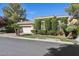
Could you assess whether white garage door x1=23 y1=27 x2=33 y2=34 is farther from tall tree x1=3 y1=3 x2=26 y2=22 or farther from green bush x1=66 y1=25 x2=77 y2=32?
tall tree x1=3 y1=3 x2=26 y2=22

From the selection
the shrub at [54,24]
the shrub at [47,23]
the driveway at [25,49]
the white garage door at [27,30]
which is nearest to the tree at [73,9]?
the shrub at [54,24]

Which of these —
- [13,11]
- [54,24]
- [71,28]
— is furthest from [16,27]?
[13,11]

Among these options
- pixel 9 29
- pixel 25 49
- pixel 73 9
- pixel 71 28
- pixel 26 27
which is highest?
pixel 73 9

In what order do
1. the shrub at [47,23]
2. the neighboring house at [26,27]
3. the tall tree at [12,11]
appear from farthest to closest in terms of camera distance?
the tall tree at [12,11], the shrub at [47,23], the neighboring house at [26,27]

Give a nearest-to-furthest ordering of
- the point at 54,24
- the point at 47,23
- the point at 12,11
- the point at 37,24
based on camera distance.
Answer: the point at 54,24, the point at 37,24, the point at 47,23, the point at 12,11

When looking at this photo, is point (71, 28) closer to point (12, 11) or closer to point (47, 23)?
point (47, 23)

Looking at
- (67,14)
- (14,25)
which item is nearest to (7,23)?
(14,25)

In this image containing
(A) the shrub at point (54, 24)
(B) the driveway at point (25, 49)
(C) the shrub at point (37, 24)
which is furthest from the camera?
(C) the shrub at point (37, 24)

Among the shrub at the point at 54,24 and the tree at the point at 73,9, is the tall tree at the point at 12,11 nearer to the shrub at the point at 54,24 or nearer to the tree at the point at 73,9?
the shrub at the point at 54,24

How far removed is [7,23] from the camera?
909 inches

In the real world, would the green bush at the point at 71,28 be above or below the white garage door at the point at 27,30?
above

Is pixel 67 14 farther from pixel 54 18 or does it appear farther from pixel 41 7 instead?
pixel 41 7

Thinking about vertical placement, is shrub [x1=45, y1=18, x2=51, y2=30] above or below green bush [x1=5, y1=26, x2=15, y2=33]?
above

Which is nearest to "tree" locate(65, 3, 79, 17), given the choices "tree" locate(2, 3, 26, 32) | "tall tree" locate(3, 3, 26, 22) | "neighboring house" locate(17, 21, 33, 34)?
"neighboring house" locate(17, 21, 33, 34)
